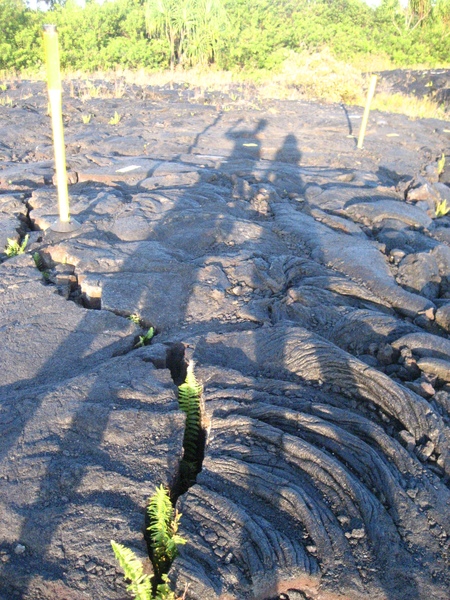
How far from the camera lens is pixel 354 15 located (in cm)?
3253

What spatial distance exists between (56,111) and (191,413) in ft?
10.5

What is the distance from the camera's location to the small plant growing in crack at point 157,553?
1.93 meters

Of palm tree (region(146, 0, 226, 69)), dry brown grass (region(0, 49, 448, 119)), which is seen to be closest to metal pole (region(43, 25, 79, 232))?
dry brown grass (region(0, 49, 448, 119))

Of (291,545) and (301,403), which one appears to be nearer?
(291,545)

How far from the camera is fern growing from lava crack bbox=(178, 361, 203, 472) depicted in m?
2.84

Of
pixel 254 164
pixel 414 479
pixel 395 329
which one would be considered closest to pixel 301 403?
pixel 414 479

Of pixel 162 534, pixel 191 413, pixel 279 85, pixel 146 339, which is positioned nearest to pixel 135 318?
pixel 146 339

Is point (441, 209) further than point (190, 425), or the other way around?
point (441, 209)

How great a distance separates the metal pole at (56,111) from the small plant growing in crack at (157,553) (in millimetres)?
3498

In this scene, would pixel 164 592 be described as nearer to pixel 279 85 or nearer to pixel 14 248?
pixel 14 248

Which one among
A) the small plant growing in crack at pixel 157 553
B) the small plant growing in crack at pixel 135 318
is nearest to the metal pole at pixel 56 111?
the small plant growing in crack at pixel 135 318

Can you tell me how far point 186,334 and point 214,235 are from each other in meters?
1.82

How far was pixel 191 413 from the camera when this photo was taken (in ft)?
9.68

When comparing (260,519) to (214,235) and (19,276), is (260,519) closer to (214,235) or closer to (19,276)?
(19,276)
